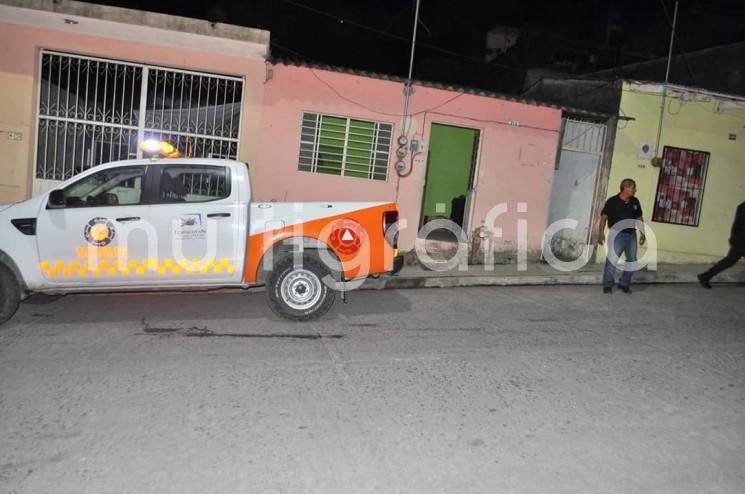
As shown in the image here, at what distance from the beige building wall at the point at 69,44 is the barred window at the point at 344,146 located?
1.59 meters

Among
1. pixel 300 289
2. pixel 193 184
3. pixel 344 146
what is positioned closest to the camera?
pixel 193 184

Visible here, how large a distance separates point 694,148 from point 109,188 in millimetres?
11230

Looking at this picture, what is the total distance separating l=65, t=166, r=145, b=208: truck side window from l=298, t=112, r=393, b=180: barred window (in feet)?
14.6

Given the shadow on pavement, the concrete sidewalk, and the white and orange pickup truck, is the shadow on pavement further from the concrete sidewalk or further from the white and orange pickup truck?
the concrete sidewalk

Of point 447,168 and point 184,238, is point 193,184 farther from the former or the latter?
point 447,168

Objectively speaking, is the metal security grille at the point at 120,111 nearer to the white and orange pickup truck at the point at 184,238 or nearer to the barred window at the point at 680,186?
the white and orange pickup truck at the point at 184,238

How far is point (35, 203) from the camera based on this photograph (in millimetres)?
6109

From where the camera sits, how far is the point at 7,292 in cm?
600

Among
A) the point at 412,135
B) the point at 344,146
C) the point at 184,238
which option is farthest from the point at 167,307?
the point at 412,135

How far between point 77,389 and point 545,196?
9.33 metres

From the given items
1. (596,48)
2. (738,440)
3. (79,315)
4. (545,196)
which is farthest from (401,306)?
(596,48)

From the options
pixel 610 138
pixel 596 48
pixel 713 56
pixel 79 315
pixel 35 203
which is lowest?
pixel 79 315

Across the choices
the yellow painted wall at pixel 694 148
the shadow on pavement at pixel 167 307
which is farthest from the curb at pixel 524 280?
the yellow painted wall at pixel 694 148

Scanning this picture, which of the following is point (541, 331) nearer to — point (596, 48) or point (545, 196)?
point (545, 196)
